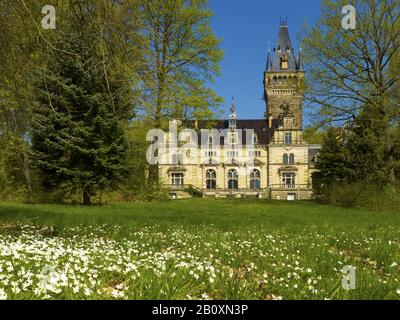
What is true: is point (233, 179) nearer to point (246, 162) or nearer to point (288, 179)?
point (246, 162)

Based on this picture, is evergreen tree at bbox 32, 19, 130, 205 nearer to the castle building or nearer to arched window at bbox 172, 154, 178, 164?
the castle building

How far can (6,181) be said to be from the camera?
21.8 meters

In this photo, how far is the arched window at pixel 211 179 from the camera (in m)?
63.9

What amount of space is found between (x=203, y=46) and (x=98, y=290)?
79.9ft

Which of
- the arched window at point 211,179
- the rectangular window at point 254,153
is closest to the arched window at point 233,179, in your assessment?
the arched window at point 211,179

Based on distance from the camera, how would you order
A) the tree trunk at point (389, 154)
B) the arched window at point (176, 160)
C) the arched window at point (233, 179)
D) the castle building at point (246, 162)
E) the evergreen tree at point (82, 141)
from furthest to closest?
the arched window at point (176, 160)
the arched window at point (233, 179)
the castle building at point (246, 162)
the tree trunk at point (389, 154)
the evergreen tree at point (82, 141)

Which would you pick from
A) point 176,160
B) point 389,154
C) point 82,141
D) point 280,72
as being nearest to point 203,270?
point 82,141

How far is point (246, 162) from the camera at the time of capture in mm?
63594

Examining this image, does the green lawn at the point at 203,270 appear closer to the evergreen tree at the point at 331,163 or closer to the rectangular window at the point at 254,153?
the evergreen tree at the point at 331,163

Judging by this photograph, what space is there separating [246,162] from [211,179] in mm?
6239

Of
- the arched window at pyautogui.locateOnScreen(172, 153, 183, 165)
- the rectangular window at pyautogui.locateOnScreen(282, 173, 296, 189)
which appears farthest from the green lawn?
the arched window at pyautogui.locateOnScreen(172, 153, 183, 165)

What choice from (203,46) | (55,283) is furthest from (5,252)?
(203,46)

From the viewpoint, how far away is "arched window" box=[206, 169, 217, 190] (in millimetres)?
63906

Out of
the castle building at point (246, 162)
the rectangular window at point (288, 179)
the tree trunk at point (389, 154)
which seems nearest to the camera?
the tree trunk at point (389, 154)
